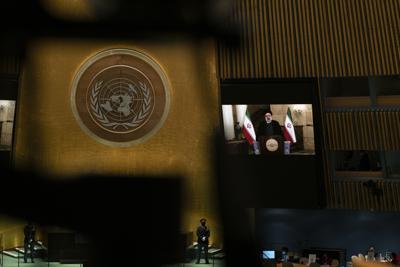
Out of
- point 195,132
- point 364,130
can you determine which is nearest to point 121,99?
point 195,132

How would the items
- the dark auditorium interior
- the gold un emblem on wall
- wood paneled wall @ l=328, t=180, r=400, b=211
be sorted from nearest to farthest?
1. the dark auditorium interior
2. the gold un emblem on wall
3. wood paneled wall @ l=328, t=180, r=400, b=211

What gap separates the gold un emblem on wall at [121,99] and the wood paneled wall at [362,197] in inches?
223

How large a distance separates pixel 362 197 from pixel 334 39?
3735mm

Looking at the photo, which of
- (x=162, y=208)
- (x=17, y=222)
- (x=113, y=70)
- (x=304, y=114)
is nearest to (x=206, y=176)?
(x=162, y=208)

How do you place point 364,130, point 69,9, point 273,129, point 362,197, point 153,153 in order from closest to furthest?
point 69,9 → point 153,153 → point 273,129 → point 364,130 → point 362,197

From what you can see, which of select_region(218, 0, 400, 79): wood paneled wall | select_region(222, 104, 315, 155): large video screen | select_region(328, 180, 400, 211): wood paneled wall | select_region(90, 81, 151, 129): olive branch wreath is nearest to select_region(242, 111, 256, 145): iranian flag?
select_region(222, 104, 315, 155): large video screen

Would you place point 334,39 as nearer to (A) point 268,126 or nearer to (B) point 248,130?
(A) point 268,126

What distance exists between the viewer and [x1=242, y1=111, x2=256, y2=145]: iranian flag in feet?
28.1

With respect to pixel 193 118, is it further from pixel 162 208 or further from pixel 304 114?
pixel 304 114

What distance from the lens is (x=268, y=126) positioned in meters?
8.67

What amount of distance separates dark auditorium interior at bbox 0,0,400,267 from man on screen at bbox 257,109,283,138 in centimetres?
3

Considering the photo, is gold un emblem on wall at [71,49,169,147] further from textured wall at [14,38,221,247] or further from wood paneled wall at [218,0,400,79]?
wood paneled wall at [218,0,400,79]

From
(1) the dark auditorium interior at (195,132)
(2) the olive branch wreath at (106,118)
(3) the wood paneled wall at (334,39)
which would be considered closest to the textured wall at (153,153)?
(1) the dark auditorium interior at (195,132)

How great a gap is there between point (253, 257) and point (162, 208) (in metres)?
0.32
